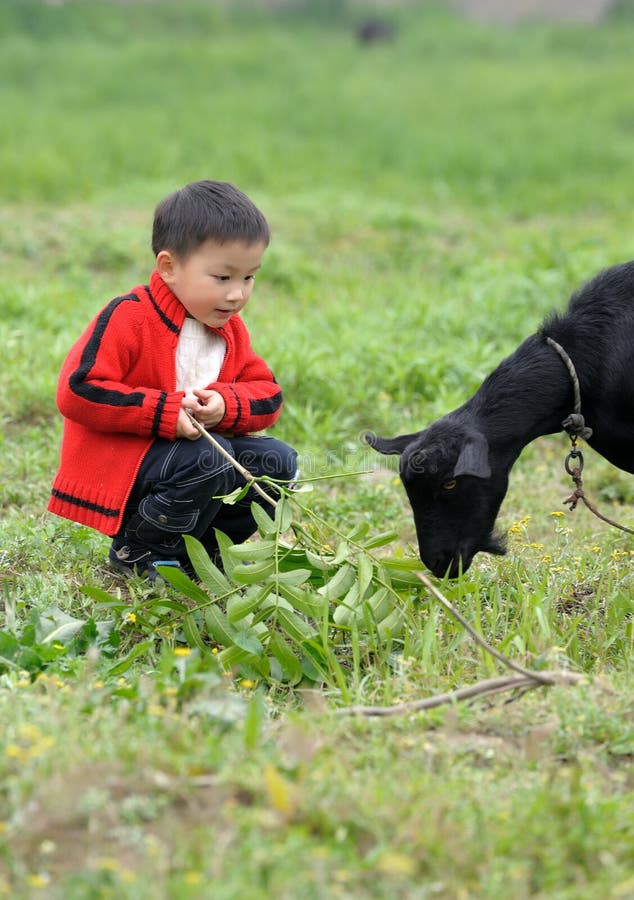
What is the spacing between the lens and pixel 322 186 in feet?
36.0

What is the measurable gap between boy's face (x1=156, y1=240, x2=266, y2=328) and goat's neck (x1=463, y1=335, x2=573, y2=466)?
0.93m

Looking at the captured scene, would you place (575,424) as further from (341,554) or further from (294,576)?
(294,576)

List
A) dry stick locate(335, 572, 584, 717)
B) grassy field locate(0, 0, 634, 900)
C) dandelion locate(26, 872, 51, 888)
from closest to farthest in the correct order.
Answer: dandelion locate(26, 872, 51, 888) < grassy field locate(0, 0, 634, 900) < dry stick locate(335, 572, 584, 717)

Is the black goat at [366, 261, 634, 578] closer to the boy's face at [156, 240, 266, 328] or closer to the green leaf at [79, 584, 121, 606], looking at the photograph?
the boy's face at [156, 240, 266, 328]

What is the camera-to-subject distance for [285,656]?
→ 3.36 meters

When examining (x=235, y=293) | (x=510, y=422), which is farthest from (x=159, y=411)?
(x=510, y=422)

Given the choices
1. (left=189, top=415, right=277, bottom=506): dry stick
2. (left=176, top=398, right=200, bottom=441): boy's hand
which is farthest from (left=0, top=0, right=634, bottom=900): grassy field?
(left=176, top=398, right=200, bottom=441): boy's hand

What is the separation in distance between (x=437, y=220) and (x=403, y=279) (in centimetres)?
181

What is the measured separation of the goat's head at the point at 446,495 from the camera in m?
3.68

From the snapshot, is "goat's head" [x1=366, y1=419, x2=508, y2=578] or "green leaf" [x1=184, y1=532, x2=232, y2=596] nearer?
"green leaf" [x1=184, y1=532, x2=232, y2=596]

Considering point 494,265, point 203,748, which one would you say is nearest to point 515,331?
point 494,265

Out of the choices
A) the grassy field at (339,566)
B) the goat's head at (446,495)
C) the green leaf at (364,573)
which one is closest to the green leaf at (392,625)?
the grassy field at (339,566)

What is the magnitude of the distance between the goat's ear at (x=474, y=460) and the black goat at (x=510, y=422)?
0.22 feet

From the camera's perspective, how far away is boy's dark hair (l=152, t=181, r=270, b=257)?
3.47 m
